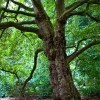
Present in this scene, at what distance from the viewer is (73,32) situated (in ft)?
29.0

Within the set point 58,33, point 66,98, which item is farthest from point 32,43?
point 66,98

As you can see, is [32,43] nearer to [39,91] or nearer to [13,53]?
[13,53]

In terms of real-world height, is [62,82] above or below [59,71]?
below

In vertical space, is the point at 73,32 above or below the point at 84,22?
below

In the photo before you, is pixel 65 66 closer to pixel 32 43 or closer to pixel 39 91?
pixel 32 43

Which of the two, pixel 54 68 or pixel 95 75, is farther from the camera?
pixel 95 75

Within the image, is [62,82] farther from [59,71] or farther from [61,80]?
[59,71]

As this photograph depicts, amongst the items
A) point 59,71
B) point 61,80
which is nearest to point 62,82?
point 61,80

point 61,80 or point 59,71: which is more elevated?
point 59,71

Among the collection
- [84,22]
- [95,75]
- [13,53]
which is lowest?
[95,75]

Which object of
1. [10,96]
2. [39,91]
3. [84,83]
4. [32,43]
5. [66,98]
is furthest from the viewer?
[10,96]

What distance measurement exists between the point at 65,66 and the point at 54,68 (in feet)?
0.91

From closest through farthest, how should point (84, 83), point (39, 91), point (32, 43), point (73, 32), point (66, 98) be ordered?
point (66, 98) → point (73, 32) → point (32, 43) → point (84, 83) → point (39, 91)

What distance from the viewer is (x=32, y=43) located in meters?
9.48
